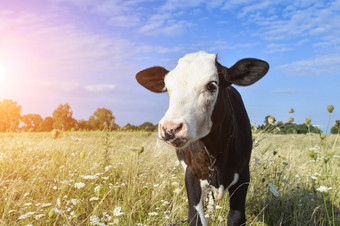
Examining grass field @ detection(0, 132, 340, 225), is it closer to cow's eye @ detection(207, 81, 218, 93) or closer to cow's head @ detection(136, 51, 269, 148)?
cow's head @ detection(136, 51, 269, 148)

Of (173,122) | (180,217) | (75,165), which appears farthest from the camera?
(75,165)

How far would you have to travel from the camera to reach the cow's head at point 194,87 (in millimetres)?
2449

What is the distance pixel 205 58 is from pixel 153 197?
6.62 ft

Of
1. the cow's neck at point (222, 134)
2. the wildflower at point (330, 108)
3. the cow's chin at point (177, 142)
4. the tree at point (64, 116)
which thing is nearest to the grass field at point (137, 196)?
the wildflower at point (330, 108)

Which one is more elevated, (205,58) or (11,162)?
(205,58)

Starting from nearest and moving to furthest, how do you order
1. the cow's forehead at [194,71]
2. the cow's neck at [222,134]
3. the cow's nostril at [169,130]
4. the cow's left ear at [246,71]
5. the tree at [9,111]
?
the cow's nostril at [169,130] → the cow's forehead at [194,71] → the cow's left ear at [246,71] → the cow's neck at [222,134] → the tree at [9,111]

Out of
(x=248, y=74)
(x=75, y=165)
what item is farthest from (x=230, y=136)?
(x=75, y=165)

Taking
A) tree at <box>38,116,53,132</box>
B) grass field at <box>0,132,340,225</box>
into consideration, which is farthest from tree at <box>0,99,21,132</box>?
grass field at <box>0,132,340,225</box>

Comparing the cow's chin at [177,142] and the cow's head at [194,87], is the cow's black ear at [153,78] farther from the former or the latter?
the cow's chin at [177,142]

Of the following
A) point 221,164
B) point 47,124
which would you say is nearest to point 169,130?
point 221,164

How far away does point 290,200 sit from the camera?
15.4ft

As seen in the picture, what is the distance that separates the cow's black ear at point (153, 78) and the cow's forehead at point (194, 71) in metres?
0.29

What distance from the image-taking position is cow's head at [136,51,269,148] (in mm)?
2449

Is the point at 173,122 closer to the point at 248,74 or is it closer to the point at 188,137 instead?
the point at 188,137
